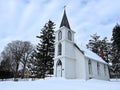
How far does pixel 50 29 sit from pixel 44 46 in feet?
15.3

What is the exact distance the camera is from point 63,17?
86.4ft

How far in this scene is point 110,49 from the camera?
43.8 m

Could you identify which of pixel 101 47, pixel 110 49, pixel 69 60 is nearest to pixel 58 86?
pixel 69 60

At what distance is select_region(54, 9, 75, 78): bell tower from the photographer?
71.8 feet

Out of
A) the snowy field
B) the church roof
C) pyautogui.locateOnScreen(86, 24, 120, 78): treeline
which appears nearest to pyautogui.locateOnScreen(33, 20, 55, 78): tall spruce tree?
the church roof

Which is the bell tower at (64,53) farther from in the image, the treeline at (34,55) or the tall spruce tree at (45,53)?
the treeline at (34,55)

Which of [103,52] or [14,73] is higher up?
[103,52]

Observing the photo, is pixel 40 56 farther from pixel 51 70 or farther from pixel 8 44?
pixel 8 44

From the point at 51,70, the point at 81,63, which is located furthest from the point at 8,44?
the point at 81,63

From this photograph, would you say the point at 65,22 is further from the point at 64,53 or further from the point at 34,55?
the point at 34,55

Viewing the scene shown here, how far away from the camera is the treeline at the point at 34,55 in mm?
29312

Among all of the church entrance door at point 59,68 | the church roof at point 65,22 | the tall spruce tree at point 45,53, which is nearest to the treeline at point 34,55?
the tall spruce tree at point 45,53

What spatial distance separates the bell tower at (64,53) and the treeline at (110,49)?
13906 millimetres

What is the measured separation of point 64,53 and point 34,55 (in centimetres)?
1093
